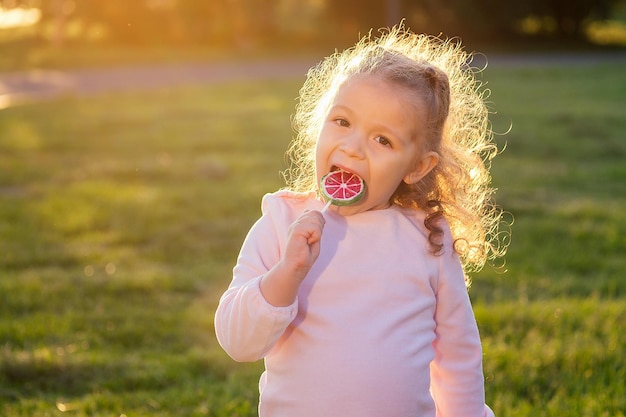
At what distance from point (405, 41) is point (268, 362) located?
0.86 m

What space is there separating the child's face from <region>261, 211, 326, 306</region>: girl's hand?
0.60 ft

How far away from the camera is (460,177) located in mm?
2227

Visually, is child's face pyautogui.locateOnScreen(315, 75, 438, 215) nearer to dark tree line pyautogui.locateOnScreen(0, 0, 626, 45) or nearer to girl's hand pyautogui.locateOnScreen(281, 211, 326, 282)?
girl's hand pyautogui.locateOnScreen(281, 211, 326, 282)

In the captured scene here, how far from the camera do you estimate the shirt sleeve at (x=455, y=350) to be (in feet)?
6.75

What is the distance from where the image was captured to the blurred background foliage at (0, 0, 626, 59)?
1956 cm

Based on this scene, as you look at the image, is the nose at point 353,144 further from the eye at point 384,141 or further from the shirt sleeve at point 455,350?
the shirt sleeve at point 455,350

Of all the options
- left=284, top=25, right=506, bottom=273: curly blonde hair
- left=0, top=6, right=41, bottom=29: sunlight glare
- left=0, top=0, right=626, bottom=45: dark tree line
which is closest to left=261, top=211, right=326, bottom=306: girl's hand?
left=284, top=25, right=506, bottom=273: curly blonde hair

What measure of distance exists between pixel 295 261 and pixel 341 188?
8.0 inches

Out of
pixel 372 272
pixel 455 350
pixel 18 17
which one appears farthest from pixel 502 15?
pixel 372 272

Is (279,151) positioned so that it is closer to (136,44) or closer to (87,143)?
(87,143)

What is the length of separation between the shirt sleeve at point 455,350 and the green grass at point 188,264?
773 mm

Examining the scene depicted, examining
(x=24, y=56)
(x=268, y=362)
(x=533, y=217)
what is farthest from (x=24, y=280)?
(x=24, y=56)

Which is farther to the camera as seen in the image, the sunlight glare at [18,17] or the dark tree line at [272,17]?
the sunlight glare at [18,17]

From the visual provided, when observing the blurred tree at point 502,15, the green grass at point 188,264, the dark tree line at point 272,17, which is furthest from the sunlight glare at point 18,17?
the green grass at point 188,264
